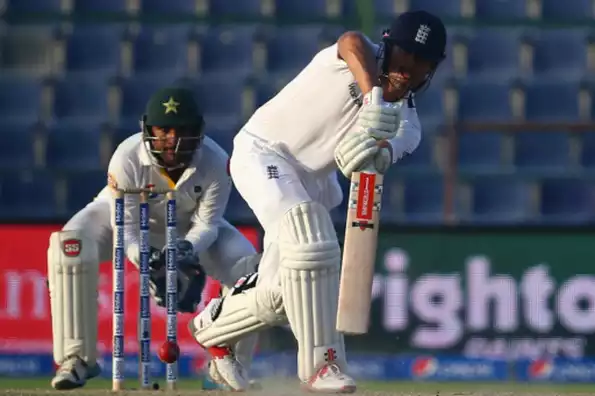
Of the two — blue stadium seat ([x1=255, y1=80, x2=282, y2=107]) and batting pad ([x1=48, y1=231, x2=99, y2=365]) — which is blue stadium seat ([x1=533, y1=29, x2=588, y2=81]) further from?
batting pad ([x1=48, y1=231, x2=99, y2=365])

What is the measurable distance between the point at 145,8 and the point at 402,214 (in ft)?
7.85

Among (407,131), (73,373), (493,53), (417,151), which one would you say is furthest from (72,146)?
(407,131)

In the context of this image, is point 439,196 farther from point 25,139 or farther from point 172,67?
point 25,139

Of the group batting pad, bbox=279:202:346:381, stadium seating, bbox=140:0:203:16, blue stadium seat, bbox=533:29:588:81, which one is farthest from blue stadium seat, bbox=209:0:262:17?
batting pad, bbox=279:202:346:381

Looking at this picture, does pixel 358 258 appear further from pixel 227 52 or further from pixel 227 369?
pixel 227 52

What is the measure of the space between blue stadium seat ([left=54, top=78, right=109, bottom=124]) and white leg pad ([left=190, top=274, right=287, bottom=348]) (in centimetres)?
475

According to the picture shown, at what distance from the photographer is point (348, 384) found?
419 cm

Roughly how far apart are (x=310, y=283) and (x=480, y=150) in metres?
5.18

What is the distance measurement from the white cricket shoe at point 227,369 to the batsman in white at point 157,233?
0.34 meters

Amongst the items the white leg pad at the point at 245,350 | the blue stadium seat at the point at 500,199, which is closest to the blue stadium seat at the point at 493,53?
the blue stadium seat at the point at 500,199

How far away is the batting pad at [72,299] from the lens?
18.2 ft

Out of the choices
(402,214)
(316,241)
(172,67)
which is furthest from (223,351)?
(172,67)

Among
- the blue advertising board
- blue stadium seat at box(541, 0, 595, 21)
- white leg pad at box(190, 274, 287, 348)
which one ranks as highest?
blue stadium seat at box(541, 0, 595, 21)

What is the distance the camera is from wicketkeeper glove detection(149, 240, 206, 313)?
5547 millimetres
